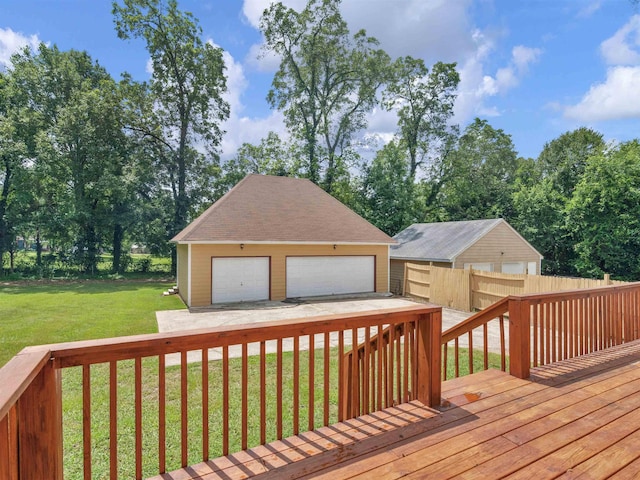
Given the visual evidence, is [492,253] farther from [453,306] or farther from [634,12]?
[634,12]

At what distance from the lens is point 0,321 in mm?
8484

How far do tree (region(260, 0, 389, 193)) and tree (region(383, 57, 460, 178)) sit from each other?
1.66 m

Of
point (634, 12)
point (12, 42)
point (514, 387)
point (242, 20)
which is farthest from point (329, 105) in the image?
point (514, 387)

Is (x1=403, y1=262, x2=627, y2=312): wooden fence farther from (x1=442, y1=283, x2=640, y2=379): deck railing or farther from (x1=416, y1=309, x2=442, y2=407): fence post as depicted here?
(x1=416, y1=309, x2=442, y2=407): fence post

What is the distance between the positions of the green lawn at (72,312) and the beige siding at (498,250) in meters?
11.5

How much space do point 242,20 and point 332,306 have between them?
1305 centimetres

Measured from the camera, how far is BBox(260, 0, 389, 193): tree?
2233 centimetres

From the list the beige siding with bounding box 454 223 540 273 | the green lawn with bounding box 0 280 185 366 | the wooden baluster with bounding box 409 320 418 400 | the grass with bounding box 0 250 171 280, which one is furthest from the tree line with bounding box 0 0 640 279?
the wooden baluster with bounding box 409 320 418 400

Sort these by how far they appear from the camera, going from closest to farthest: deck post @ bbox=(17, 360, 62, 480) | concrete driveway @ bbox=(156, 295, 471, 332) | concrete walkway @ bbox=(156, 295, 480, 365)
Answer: deck post @ bbox=(17, 360, 62, 480) < concrete walkway @ bbox=(156, 295, 480, 365) < concrete driveway @ bbox=(156, 295, 471, 332)

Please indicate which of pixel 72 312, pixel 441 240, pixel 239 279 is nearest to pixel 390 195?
pixel 441 240

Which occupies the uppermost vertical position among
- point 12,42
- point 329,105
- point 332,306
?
point 12,42

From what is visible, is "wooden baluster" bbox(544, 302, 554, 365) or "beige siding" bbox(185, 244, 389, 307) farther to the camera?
"beige siding" bbox(185, 244, 389, 307)

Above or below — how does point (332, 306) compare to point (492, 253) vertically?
below

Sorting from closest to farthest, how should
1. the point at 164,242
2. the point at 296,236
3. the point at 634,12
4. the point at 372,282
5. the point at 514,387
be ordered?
the point at 514,387, the point at 634,12, the point at 296,236, the point at 372,282, the point at 164,242
